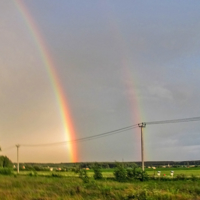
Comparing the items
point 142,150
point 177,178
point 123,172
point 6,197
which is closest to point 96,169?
point 123,172

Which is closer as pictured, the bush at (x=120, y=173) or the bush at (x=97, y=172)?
Result: the bush at (x=120, y=173)

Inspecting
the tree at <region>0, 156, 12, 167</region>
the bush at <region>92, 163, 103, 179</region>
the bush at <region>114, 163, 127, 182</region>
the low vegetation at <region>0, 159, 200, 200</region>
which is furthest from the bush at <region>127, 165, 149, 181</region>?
the tree at <region>0, 156, 12, 167</region>

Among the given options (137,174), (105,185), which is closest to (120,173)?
(137,174)

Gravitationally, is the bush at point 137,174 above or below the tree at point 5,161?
above

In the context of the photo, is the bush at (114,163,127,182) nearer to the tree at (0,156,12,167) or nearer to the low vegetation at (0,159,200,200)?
the low vegetation at (0,159,200,200)

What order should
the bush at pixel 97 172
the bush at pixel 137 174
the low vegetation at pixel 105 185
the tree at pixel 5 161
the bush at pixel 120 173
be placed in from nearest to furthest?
the low vegetation at pixel 105 185 < the bush at pixel 137 174 < the bush at pixel 120 173 < the bush at pixel 97 172 < the tree at pixel 5 161

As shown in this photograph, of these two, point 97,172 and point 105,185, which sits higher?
point 105,185

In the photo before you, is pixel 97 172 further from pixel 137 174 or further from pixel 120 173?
pixel 137 174

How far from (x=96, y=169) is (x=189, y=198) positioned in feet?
63.9

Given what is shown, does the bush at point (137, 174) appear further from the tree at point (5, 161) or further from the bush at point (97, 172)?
the tree at point (5, 161)

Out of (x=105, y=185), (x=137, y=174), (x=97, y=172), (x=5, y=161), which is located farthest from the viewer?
(x=5, y=161)

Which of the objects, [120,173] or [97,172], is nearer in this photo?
[120,173]

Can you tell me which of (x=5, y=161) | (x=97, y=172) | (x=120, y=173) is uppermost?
(x=120, y=173)

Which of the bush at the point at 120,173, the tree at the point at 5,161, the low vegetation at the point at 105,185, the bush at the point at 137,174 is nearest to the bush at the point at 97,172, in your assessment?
the low vegetation at the point at 105,185
